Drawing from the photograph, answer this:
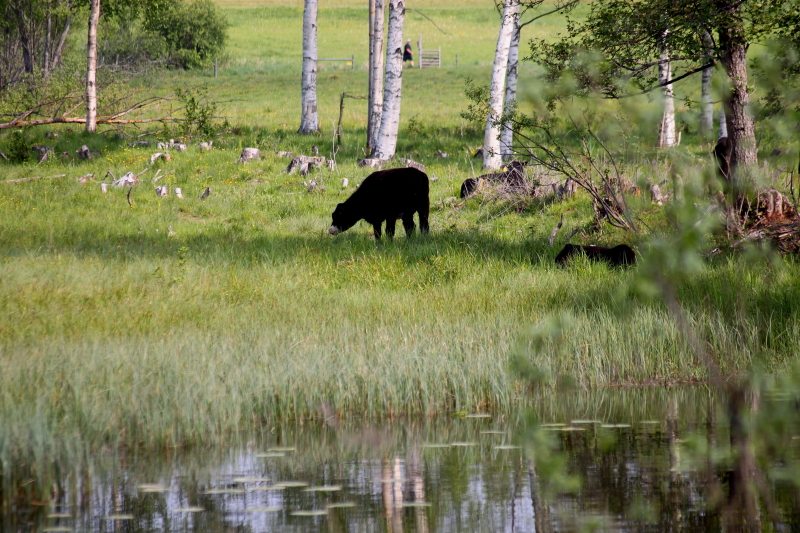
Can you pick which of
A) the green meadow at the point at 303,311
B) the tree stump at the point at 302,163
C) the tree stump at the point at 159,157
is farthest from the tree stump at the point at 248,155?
the green meadow at the point at 303,311

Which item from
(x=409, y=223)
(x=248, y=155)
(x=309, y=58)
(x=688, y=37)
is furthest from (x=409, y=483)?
(x=309, y=58)

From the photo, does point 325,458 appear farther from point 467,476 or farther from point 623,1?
point 623,1

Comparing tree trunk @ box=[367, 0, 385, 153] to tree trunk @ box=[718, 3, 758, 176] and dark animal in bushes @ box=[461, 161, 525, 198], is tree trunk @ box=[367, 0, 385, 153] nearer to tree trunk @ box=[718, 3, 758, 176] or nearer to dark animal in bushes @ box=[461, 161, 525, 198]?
dark animal in bushes @ box=[461, 161, 525, 198]

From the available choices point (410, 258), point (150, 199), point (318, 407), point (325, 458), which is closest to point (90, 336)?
point (318, 407)

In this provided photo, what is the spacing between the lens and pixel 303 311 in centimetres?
856

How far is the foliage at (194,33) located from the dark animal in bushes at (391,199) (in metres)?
47.5

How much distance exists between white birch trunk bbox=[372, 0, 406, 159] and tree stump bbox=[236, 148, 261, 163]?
303 centimetres

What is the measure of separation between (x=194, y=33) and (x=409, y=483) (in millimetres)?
58160

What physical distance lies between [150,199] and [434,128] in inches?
486

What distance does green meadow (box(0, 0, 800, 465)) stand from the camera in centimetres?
580

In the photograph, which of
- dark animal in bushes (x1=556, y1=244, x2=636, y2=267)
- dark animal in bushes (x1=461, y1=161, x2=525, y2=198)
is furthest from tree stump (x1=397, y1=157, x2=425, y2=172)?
dark animal in bushes (x1=556, y1=244, x2=636, y2=267)

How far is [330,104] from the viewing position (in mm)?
36000

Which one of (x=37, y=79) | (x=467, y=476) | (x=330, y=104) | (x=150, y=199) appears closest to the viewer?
(x=467, y=476)

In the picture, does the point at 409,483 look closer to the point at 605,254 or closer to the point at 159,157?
the point at 605,254
